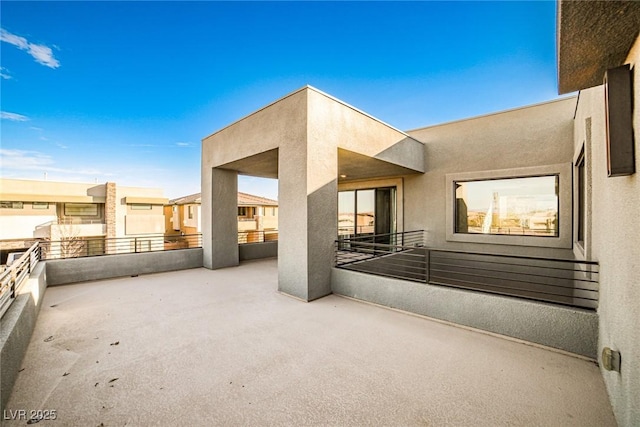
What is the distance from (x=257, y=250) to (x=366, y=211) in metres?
4.58

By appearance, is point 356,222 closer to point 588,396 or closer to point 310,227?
point 310,227

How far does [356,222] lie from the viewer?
9.41 m

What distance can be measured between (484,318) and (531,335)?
52 cm

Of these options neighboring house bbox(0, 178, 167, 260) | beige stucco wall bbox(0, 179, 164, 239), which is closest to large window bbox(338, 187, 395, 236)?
neighboring house bbox(0, 178, 167, 260)

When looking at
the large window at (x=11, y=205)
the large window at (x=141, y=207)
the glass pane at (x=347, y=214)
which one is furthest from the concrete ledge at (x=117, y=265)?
the large window at (x=11, y=205)

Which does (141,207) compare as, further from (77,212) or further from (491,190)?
(491,190)

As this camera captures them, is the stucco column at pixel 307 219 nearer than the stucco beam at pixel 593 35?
No

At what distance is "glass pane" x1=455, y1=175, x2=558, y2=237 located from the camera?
6.41 metres

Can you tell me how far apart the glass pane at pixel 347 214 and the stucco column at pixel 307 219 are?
419cm

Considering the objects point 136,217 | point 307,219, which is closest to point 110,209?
point 136,217

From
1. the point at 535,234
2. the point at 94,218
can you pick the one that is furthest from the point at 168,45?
the point at 94,218

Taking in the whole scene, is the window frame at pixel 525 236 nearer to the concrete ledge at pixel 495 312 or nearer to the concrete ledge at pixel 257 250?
the concrete ledge at pixel 495 312

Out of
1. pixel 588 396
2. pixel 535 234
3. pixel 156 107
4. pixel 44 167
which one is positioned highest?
pixel 156 107

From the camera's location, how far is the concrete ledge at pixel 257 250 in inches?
361
